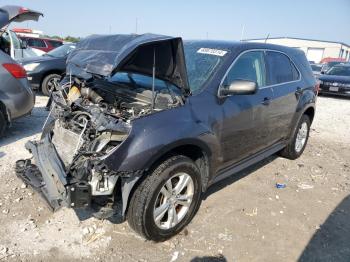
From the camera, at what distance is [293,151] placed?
538 cm

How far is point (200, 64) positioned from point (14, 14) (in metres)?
3.59

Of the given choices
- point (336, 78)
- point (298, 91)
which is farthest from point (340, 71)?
point (298, 91)

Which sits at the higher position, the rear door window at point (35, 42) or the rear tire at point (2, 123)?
the rear door window at point (35, 42)

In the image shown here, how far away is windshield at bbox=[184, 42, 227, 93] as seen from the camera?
3.41m

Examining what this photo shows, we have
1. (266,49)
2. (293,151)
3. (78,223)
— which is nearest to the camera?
(78,223)

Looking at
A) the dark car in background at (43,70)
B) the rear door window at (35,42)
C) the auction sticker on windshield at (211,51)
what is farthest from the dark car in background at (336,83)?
the rear door window at (35,42)

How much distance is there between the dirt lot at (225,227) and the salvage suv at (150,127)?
0.79ft

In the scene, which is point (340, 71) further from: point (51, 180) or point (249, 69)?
point (51, 180)

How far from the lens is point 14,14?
5.41 m

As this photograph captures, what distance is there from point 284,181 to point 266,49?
189cm

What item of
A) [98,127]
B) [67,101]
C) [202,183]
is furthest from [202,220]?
[67,101]

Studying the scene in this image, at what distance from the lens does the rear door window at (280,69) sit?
14.2ft

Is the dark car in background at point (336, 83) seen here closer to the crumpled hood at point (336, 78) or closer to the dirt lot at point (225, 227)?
the crumpled hood at point (336, 78)

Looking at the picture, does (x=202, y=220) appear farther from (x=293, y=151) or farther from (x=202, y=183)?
(x=293, y=151)
